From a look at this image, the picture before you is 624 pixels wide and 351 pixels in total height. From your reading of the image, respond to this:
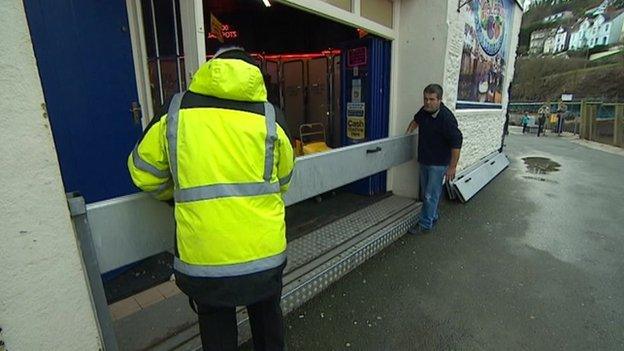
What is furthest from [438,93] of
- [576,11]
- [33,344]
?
[576,11]

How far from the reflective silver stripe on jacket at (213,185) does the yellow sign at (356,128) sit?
12.1 ft

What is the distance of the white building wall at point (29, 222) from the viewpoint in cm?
118

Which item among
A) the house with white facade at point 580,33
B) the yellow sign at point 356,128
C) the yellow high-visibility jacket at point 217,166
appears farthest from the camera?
the house with white facade at point 580,33

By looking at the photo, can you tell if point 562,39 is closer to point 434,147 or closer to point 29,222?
point 434,147

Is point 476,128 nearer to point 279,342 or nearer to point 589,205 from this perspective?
point 589,205

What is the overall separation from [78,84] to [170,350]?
7.16 feet

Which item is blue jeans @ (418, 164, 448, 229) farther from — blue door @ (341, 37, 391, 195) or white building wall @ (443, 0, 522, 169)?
white building wall @ (443, 0, 522, 169)

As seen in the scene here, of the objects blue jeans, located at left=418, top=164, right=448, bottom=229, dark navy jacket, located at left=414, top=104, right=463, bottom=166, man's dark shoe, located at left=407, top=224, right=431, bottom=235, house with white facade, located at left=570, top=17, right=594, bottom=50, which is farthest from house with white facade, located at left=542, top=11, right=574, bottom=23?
man's dark shoe, located at left=407, top=224, right=431, bottom=235

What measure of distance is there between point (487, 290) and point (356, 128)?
2965 mm

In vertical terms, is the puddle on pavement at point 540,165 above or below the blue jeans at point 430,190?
below

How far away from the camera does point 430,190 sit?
13.9ft

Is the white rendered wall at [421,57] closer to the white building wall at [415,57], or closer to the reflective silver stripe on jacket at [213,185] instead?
the white building wall at [415,57]

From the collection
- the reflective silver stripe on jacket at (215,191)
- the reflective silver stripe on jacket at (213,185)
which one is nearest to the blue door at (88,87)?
the reflective silver stripe on jacket at (213,185)

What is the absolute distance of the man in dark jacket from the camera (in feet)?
12.8
